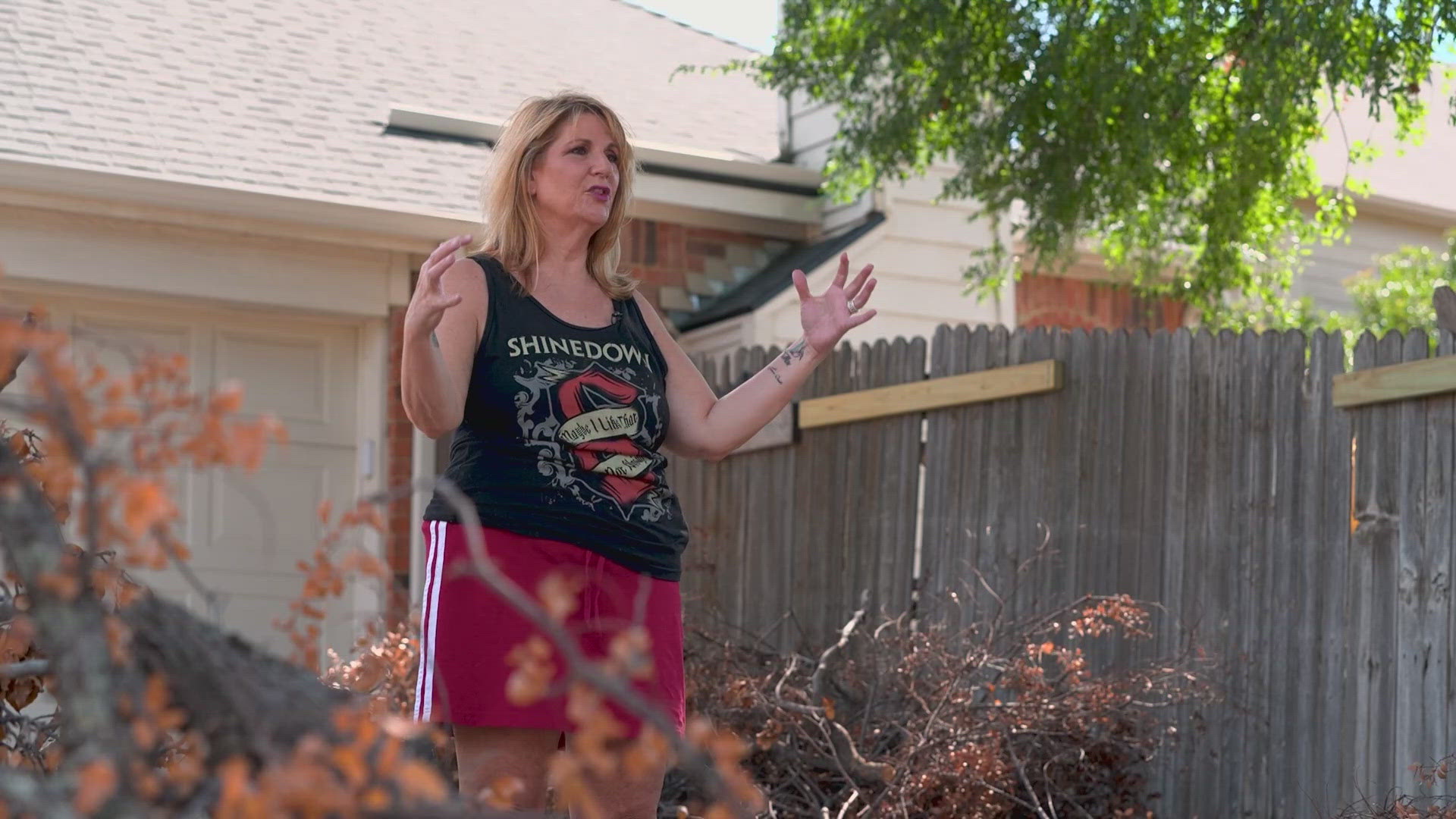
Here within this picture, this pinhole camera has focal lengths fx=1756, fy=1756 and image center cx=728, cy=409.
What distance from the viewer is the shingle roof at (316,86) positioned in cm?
796

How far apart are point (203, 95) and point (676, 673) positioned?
20.4 feet

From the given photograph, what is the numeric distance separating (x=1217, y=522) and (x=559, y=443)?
9.69ft

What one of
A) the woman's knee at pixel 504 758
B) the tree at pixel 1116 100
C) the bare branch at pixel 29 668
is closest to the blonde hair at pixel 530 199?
the woman's knee at pixel 504 758

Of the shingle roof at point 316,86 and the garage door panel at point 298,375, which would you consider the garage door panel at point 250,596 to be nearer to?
the garage door panel at point 298,375

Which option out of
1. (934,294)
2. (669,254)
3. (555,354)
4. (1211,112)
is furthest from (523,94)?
(555,354)

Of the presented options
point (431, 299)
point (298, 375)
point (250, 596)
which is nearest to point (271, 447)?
point (298, 375)

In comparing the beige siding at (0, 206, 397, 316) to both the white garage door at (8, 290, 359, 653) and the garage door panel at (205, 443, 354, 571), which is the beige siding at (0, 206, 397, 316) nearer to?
the white garage door at (8, 290, 359, 653)

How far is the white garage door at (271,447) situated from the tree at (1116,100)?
8.42 ft

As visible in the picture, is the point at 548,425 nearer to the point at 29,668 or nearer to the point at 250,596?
the point at 29,668

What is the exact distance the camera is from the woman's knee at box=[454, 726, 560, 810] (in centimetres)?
320

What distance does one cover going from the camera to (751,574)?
745 centimetres

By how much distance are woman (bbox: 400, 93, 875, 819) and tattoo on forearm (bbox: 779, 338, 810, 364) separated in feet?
0.18

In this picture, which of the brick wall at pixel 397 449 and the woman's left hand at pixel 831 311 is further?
the brick wall at pixel 397 449

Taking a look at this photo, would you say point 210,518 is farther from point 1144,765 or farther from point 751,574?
point 1144,765
